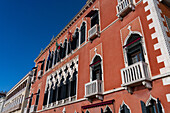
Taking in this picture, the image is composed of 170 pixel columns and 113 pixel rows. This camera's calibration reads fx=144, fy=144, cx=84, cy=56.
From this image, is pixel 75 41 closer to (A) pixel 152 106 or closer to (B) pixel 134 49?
(B) pixel 134 49

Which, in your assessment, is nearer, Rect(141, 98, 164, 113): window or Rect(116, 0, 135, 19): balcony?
Rect(141, 98, 164, 113): window

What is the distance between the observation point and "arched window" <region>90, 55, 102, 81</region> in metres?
10.1

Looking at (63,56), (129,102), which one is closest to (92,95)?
(129,102)

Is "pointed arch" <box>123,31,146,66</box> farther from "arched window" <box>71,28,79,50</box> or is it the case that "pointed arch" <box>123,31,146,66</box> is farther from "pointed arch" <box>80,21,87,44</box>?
"arched window" <box>71,28,79,50</box>

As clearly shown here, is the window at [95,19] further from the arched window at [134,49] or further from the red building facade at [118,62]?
the arched window at [134,49]

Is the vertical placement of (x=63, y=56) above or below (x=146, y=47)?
above

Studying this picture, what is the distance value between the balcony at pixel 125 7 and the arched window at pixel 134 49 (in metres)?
1.70

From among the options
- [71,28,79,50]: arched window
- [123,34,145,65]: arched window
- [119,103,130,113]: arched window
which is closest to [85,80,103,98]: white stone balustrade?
[119,103,130,113]: arched window

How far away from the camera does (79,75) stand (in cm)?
1213

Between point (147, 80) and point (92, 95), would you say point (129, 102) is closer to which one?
point (147, 80)

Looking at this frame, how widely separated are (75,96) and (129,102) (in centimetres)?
563

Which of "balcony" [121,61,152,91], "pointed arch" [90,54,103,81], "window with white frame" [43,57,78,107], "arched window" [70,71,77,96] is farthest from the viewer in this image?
"window with white frame" [43,57,78,107]

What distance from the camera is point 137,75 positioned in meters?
6.64

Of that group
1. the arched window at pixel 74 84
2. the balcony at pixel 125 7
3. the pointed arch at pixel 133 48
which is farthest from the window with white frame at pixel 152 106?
the arched window at pixel 74 84
